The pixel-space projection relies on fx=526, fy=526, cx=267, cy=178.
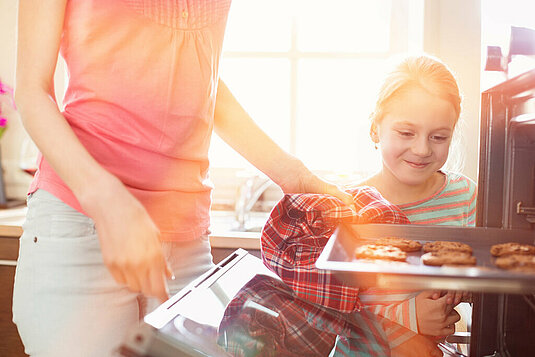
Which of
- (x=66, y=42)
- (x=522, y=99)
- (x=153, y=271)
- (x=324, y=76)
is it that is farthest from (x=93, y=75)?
(x=324, y=76)

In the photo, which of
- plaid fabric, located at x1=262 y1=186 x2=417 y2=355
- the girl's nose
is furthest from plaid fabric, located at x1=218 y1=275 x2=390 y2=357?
the girl's nose

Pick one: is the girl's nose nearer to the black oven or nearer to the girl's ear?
the girl's ear

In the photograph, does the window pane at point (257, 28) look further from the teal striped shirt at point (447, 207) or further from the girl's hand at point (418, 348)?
the girl's hand at point (418, 348)

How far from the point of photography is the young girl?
1.21 meters

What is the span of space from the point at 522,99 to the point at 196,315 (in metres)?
0.58

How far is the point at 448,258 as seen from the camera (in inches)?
28.1

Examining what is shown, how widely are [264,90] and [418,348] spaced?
1732 mm

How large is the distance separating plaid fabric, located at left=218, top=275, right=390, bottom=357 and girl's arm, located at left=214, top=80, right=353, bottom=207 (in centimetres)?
31

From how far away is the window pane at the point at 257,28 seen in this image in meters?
2.30

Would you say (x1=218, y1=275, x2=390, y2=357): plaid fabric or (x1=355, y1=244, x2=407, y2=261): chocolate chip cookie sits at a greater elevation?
(x1=355, y1=244, x2=407, y2=261): chocolate chip cookie

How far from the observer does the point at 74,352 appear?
0.78 metres

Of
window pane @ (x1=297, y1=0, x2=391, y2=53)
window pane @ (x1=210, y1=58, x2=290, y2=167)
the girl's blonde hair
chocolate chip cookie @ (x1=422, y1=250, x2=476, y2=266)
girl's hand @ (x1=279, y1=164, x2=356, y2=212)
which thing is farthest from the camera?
window pane @ (x1=210, y1=58, x2=290, y2=167)

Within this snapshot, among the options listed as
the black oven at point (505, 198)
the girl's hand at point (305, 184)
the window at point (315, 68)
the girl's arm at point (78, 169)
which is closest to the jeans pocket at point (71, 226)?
the girl's arm at point (78, 169)

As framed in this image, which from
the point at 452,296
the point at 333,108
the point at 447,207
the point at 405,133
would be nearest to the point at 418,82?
the point at 405,133
